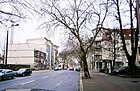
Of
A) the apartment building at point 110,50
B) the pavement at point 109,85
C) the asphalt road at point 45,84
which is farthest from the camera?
the apartment building at point 110,50

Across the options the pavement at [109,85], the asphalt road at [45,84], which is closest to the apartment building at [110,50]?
the asphalt road at [45,84]

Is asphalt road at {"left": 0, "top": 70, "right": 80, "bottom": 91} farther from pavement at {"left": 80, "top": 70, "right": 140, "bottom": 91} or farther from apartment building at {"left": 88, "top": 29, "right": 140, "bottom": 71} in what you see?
apartment building at {"left": 88, "top": 29, "right": 140, "bottom": 71}

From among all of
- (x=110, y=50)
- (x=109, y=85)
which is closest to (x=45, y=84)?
(x=109, y=85)

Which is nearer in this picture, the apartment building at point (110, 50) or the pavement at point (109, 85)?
the pavement at point (109, 85)

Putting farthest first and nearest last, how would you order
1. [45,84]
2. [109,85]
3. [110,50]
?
[110,50] → [45,84] → [109,85]

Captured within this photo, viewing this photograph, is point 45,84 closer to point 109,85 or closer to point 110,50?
point 109,85

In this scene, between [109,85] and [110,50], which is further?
[110,50]

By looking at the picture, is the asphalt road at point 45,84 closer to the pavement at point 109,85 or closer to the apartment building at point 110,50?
the pavement at point 109,85

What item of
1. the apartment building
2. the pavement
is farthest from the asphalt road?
the apartment building

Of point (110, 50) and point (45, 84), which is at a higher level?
point (110, 50)

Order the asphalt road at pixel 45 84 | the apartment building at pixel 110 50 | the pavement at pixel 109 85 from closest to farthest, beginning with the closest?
the pavement at pixel 109 85, the asphalt road at pixel 45 84, the apartment building at pixel 110 50

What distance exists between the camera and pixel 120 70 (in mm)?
44500

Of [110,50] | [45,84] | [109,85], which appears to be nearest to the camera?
[109,85]

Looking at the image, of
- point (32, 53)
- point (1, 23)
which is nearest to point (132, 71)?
point (1, 23)
